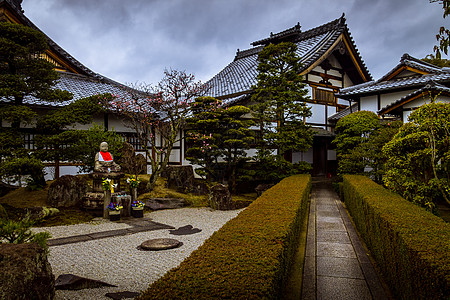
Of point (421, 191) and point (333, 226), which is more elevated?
point (421, 191)

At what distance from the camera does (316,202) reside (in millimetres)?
12594

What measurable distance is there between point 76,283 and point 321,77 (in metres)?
19.3

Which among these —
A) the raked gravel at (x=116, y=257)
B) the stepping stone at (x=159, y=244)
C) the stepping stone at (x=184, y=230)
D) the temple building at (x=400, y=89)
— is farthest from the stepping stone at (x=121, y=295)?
the temple building at (x=400, y=89)

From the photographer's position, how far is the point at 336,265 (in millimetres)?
5902

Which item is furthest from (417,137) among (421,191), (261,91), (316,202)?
(261,91)

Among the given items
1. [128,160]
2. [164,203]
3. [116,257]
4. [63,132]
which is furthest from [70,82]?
[116,257]

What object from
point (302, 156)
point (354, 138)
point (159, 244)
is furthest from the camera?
point (302, 156)

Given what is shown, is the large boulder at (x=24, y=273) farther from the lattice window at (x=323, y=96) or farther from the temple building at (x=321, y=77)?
the lattice window at (x=323, y=96)

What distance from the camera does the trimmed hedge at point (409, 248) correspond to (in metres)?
3.08

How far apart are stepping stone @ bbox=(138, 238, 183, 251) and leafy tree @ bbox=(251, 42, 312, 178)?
8311 millimetres

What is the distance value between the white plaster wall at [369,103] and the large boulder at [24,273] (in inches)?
724

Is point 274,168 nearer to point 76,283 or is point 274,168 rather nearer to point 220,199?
point 220,199

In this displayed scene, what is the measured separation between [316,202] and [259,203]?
625 centimetres

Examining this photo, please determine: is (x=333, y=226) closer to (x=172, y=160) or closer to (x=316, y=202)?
(x=316, y=202)
